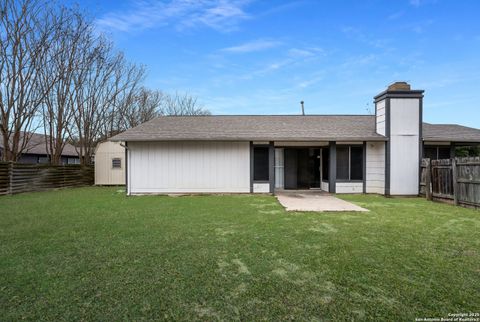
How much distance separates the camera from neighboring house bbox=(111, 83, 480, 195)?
9602mm

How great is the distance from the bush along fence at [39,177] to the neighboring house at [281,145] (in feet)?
A: 15.7

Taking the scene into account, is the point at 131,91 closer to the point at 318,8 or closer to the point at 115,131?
the point at 115,131

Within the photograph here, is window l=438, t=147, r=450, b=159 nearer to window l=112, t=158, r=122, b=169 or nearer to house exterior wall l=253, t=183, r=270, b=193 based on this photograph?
house exterior wall l=253, t=183, r=270, b=193

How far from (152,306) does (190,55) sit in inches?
592

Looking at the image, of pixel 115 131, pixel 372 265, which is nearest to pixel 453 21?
pixel 372 265

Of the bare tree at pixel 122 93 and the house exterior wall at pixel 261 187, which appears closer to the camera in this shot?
Answer: the house exterior wall at pixel 261 187

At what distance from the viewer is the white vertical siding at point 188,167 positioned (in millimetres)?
10375

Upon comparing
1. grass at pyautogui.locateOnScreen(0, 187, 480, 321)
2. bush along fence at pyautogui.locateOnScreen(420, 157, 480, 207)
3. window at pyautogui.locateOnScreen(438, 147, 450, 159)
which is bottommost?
grass at pyautogui.locateOnScreen(0, 187, 480, 321)

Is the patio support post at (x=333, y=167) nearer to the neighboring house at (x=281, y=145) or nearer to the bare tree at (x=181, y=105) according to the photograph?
the neighboring house at (x=281, y=145)

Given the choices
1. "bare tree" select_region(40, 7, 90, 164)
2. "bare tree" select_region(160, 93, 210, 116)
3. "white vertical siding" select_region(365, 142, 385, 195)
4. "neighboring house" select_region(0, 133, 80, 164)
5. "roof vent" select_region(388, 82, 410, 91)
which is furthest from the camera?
"bare tree" select_region(160, 93, 210, 116)

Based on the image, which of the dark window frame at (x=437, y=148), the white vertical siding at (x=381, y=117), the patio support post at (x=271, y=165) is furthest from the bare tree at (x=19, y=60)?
the dark window frame at (x=437, y=148)

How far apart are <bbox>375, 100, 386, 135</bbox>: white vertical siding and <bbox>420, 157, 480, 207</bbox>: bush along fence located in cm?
180

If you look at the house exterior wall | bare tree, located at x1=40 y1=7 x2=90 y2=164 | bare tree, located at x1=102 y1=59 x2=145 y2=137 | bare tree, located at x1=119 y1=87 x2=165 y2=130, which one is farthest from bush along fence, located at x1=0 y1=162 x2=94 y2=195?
the house exterior wall

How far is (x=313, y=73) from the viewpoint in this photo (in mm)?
16203
